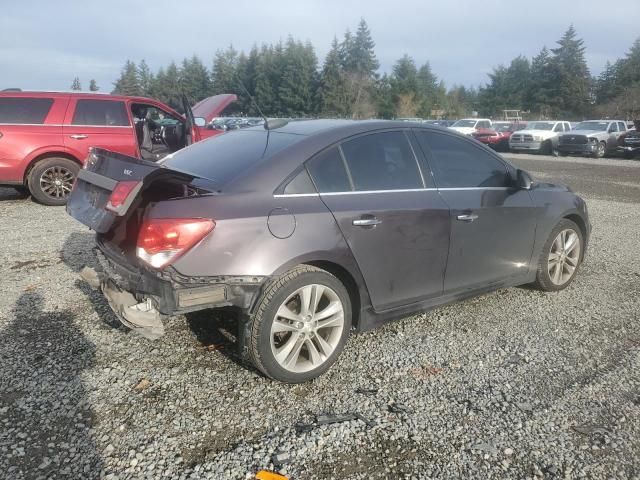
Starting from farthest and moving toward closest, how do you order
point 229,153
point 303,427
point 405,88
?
point 405,88
point 229,153
point 303,427

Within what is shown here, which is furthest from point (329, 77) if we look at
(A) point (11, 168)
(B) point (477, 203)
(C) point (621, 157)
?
(B) point (477, 203)

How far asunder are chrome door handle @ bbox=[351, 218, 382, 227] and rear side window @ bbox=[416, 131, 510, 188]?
758mm

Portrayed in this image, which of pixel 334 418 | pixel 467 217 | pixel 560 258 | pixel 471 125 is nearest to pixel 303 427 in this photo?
pixel 334 418

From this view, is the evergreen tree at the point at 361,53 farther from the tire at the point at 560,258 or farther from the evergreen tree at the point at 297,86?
the tire at the point at 560,258

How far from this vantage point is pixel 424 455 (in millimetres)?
2498

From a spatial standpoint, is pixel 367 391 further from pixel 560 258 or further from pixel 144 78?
pixel 144 78

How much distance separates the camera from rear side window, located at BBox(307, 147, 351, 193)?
3.19 m

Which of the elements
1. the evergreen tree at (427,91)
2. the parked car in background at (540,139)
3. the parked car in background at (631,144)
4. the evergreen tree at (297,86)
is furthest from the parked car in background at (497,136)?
the evergreen tree at (427,91)

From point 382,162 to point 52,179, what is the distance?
708 centimetres

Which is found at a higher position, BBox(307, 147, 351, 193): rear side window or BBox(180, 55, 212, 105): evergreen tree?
BBox(180, 55, 212, 105): evergreen tree

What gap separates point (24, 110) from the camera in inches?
325

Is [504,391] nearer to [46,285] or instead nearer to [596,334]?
[596,334]

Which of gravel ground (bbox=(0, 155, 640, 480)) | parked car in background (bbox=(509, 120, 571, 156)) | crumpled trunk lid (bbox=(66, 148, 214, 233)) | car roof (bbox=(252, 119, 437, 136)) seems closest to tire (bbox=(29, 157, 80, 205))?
gravel ground (bbox=(0, 155, 640, 480))

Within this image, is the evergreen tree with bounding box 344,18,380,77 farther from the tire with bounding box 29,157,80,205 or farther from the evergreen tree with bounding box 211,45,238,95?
the tire with bounding box 29,157,80,205
